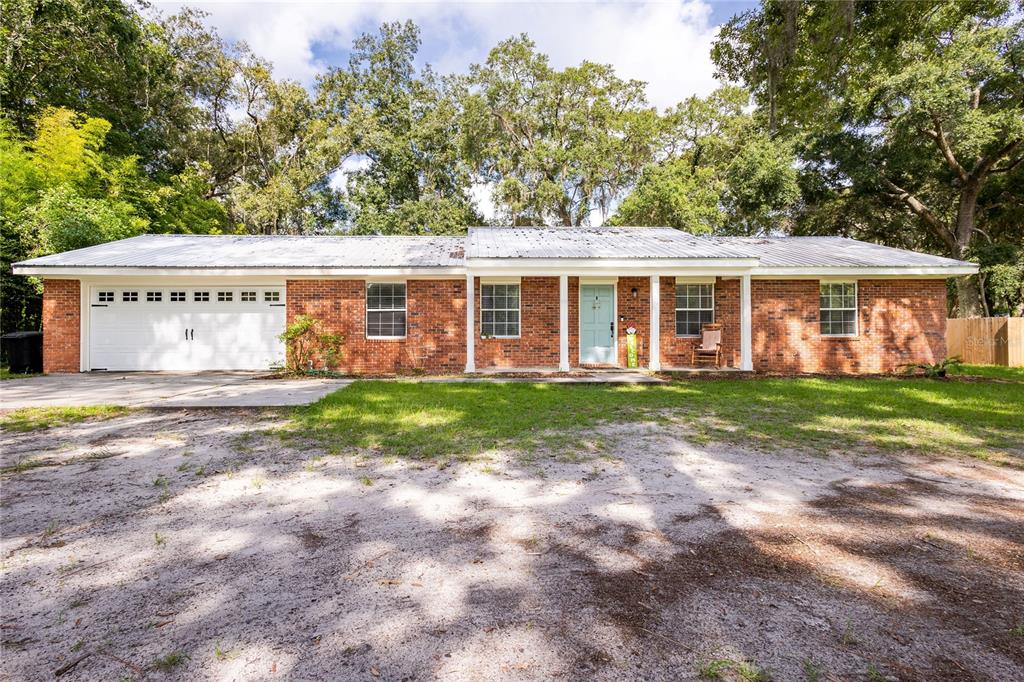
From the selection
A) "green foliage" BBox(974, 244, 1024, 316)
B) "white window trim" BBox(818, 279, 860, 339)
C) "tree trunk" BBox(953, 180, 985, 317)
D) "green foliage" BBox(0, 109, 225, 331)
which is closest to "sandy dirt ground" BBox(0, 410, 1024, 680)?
"white window trim" BBox(818, 279, 860, 339)

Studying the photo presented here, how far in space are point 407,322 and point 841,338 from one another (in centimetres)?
1156

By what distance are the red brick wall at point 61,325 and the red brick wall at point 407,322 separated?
5.24 m

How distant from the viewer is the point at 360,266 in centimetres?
1180

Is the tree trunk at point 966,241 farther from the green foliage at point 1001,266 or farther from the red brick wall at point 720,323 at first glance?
the red brick wall at point 720,323

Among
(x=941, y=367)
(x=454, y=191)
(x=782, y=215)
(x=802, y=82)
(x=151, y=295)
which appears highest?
(x=802, y=82)

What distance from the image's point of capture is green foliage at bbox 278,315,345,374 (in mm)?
11750

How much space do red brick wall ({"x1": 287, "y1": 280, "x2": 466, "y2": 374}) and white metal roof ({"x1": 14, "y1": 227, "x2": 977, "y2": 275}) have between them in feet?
2.09

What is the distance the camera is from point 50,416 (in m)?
6.31

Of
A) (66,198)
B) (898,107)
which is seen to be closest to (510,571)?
(66,198)

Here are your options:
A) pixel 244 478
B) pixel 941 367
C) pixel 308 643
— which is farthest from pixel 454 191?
pixel 308 643

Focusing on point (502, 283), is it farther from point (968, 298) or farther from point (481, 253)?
point (968, 298)

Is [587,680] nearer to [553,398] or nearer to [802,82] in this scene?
[553,398]

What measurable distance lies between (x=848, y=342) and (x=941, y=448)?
8.88 metres

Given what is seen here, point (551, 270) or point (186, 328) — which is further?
point (186, 328)
